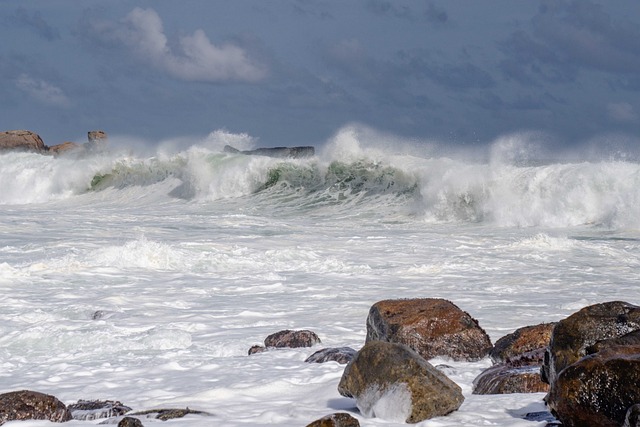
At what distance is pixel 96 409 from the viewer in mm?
5254

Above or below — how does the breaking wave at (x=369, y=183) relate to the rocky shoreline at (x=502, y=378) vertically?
above

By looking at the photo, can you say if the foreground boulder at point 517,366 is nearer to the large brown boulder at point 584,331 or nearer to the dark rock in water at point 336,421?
the large brown boulder at point 584,331

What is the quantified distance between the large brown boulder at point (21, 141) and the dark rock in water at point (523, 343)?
49506mm

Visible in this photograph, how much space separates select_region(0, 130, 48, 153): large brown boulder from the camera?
174 ft

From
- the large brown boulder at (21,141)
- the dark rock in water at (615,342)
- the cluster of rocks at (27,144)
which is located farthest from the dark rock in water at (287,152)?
the dark rock in water at (615,342)

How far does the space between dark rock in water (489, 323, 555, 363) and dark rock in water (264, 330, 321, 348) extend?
1685 millimetres

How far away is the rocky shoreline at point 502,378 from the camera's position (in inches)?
149

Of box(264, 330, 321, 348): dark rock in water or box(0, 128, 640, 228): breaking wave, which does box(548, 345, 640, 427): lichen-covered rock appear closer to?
box(264, 330, 321, 348): dark rock in water

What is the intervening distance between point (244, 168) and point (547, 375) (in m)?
28.0

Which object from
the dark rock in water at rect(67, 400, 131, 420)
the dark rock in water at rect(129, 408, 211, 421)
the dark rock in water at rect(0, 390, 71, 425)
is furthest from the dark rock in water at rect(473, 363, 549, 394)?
the dark rock in water at rect(0, 390, 71, 425)

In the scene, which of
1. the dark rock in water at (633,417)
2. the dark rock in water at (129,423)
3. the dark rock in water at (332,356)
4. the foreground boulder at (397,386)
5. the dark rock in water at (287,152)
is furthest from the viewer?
the dark rock in water at (287,152)

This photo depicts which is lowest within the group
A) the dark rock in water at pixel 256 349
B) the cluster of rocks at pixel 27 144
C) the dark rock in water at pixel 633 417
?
the dark rock in water at pixel 256 349

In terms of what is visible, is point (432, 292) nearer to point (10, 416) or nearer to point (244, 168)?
point (10, 416)

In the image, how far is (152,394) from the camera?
19.5 ft
